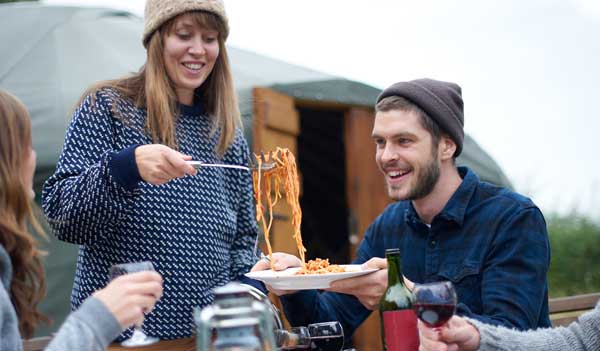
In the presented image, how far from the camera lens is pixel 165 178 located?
2.64m

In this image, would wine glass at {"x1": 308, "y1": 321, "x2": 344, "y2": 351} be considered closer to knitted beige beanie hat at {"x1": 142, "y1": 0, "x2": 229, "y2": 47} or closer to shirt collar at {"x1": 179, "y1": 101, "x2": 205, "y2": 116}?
shirt collar at {"x1": 179, "y1": 101, "x2": 205, "y2": 116}

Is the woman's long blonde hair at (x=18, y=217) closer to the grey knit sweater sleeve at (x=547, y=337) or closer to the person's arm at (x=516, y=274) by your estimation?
the grey knit sweater sleeve at (x=547, y=337)

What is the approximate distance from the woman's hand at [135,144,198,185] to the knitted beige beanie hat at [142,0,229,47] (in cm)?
66

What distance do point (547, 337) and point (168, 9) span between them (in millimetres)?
1743

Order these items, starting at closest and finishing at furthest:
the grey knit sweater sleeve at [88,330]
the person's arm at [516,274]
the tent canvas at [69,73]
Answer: the grey knit sweater sleeve at [88,330] → the person's arm at [516,274] → the tent canvas at [69,73]

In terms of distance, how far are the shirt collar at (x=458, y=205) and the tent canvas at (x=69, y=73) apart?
3.66 metres

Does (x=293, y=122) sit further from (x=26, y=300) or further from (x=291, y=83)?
(x=26, y=300)

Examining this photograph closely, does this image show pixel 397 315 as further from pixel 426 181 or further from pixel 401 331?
pixel 426 181

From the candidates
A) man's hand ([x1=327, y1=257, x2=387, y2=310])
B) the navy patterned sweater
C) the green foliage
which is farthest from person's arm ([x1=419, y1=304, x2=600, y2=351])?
the green foliage

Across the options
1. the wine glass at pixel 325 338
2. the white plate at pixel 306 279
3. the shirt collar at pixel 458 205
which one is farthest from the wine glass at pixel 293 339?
the shirt collar at pixel 458 205

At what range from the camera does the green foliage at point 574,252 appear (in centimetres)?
1004

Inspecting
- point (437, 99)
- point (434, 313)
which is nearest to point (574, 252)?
point (437, 99)

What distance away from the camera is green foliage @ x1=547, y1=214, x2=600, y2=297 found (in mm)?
10039

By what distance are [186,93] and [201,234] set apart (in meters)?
0.58
